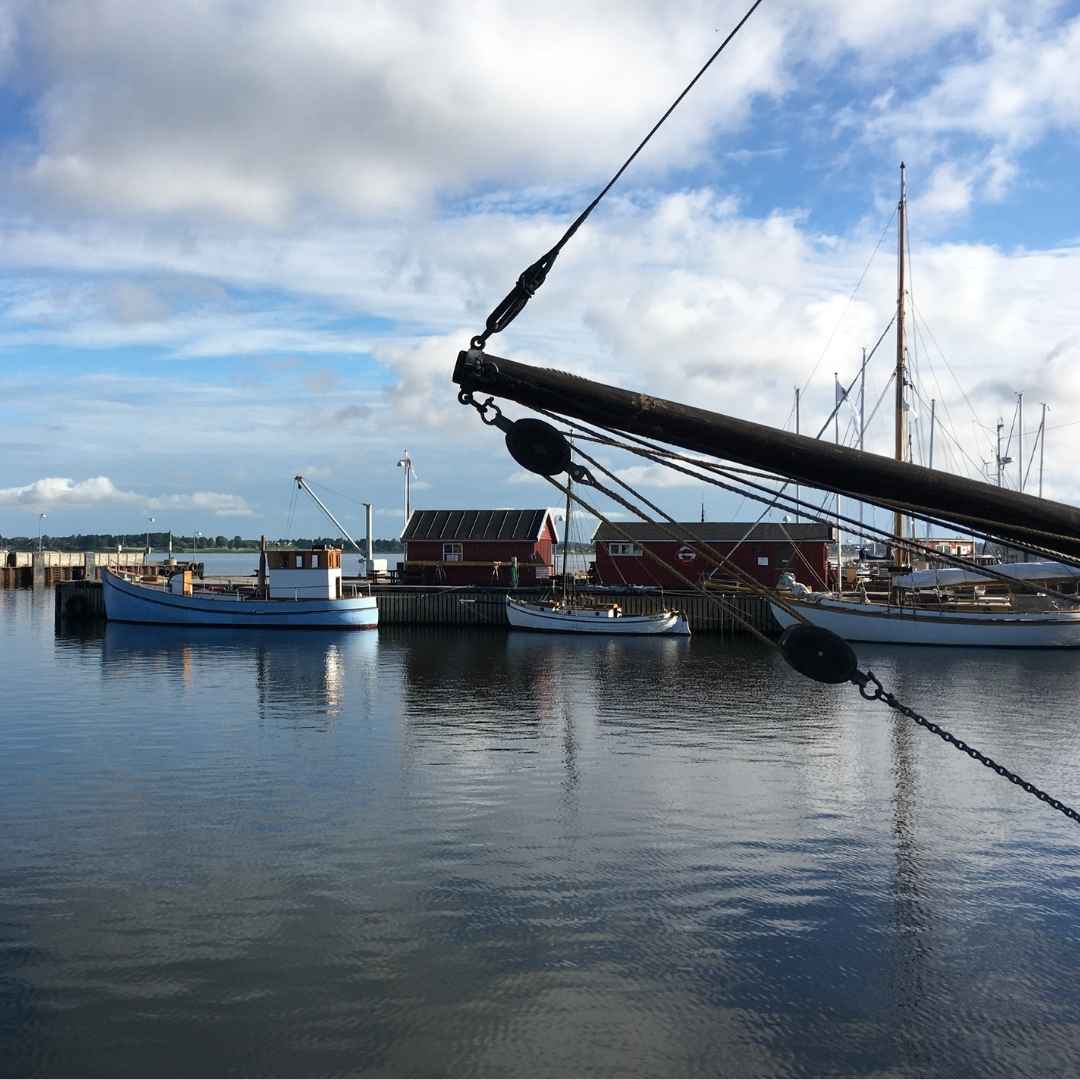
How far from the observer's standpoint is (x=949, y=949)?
11.1 m

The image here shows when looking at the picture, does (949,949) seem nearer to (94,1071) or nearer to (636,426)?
(636,426)

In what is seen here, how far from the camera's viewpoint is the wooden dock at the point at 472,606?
5300 cm

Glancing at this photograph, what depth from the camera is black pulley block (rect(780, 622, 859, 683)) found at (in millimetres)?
7793

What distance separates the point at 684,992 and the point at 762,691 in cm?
2311

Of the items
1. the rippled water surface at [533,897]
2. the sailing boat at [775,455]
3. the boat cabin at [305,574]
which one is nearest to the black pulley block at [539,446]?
the sailing boat at [775,455]

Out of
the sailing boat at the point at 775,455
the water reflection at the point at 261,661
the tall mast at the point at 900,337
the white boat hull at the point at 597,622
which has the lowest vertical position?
the water reflection at the point at 261,661

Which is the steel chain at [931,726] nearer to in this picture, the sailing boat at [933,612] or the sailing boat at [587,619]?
the sailing boat at [933,612]

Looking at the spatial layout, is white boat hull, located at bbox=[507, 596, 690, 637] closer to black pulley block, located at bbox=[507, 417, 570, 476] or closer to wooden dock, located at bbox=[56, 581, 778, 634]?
wooden dock, located at bbox=[56, 581, 778, 634]

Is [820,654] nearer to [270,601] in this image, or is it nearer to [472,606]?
[472,606]

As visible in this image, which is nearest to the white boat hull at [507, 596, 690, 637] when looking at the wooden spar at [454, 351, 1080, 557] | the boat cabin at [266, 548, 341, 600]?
the boat cabin at [266, 548, 341, 600]

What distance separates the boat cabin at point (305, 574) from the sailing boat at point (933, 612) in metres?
25.3

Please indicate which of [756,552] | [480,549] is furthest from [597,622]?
[480,549]

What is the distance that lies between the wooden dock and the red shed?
3.08 metres

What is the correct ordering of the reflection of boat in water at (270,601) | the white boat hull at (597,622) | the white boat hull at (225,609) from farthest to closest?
the reflection of boat in water at (270,601) < the white boat hull at (225,609) < the white boat hull at (597,622)
